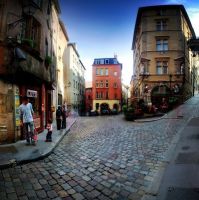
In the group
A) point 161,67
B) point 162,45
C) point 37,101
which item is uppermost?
point 162,45

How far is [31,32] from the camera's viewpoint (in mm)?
10141

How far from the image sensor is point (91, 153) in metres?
6.38

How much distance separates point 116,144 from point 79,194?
13.6ft

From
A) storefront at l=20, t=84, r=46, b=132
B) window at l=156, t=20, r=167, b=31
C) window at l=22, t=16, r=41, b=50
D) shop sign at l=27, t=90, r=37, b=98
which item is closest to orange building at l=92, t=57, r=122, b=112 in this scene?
window at l=156, t=20, r=167, b=31

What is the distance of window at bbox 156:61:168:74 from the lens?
25.3 m

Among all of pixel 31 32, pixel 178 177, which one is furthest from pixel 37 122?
pixel 178 177

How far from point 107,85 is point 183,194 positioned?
44.9 metres

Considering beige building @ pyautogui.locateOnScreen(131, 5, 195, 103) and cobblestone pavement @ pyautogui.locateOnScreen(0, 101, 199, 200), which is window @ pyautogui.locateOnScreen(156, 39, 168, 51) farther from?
cobblestone pavement @ pyautogui.locateOnScreen(0, 101, 199, 200)

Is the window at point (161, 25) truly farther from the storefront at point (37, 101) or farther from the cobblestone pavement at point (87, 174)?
the cobblestone pavement at point (87, 174)

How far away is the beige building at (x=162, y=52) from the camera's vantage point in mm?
24891

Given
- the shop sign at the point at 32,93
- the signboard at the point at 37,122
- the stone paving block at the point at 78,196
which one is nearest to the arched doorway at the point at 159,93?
the signboard at the point at 37,122

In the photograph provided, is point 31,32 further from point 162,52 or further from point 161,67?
point 162,52

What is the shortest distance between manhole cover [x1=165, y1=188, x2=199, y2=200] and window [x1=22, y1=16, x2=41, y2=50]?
27.8 ft

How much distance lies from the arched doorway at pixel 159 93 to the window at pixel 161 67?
212 centimetres
